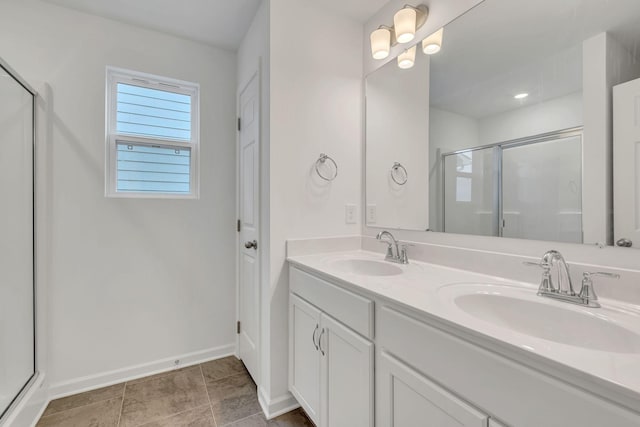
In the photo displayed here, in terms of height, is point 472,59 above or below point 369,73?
below

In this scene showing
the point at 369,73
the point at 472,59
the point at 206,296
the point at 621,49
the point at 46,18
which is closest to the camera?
the point at 621,49

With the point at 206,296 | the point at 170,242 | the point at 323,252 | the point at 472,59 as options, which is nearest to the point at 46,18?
the point at 170,242

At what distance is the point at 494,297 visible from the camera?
0.98 metres

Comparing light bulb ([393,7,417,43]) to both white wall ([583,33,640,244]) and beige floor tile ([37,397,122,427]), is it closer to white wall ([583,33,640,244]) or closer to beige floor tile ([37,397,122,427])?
white wall ([583,33,640,244])

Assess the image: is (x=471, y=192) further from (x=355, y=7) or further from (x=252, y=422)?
(x=252, y=422)

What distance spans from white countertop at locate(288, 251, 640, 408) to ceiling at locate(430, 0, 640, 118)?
2.49ft

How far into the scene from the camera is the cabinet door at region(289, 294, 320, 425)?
1.36 metres

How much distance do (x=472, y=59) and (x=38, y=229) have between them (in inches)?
102

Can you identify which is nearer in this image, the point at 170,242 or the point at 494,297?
the point at 494,297

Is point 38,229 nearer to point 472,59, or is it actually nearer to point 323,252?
point 323,252

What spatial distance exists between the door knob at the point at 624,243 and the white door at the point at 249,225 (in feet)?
5.28

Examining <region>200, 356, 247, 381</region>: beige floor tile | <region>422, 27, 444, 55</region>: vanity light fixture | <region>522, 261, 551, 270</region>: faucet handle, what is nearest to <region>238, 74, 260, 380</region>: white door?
<region>200, 356, 247, 381</region>: beige floor tile

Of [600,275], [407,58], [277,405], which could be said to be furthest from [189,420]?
[407,58]

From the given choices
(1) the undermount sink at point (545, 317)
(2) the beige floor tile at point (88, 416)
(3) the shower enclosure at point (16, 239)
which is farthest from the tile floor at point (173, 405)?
(1) the undermount sink at point (545, 317)
